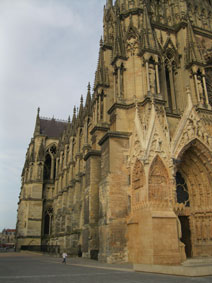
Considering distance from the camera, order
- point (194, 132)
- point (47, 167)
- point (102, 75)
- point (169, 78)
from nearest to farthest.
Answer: point (194, 132) → point (169, 78) → point (102, 75) → point (47, 167)

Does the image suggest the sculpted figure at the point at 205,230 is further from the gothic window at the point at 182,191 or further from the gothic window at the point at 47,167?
the gothic window at the point at 47,167

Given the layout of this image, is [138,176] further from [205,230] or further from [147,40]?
[147,40]

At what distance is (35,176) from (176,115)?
3232 cm

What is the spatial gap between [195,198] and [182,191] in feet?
2.69

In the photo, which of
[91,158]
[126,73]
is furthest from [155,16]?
[91,158]

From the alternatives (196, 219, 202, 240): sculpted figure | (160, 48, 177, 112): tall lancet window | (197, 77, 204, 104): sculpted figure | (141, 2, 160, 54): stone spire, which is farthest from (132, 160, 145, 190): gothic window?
(141, 2, 160, 54): stone spire

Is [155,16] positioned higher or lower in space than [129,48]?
higher

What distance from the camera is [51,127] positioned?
53938 mm

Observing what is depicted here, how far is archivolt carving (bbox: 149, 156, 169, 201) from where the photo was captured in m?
13.6

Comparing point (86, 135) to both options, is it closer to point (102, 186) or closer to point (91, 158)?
point (91, 158)

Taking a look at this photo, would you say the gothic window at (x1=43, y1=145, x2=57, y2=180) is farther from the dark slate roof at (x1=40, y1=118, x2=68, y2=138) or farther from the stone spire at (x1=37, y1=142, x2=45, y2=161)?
the dark slate roof at (x1=40, y1=118, x2=68, y2=138)

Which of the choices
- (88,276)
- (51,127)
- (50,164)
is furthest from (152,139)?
(51,127)

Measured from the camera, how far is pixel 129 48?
18984 millimetres

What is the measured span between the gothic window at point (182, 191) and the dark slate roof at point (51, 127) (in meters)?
36.6
